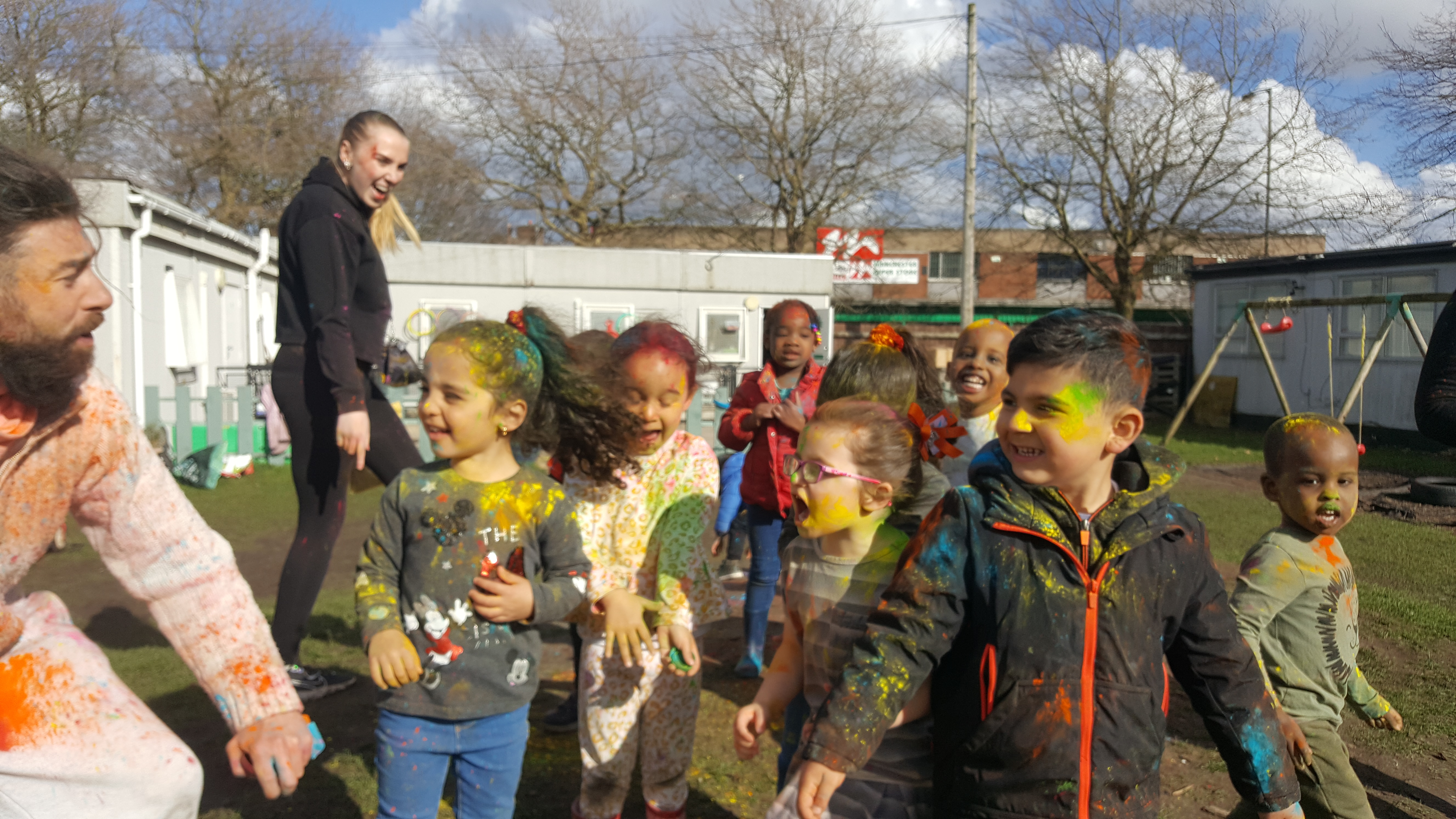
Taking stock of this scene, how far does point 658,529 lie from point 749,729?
36.5 inches

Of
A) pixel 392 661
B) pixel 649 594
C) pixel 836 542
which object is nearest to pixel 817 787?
pixel 836 542

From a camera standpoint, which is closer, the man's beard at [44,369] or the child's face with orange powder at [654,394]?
the man's beard at [44,369]

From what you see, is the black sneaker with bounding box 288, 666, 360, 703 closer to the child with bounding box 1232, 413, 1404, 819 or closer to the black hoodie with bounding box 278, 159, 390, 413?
the black hoodie with bounding box 278, 159, 390, 413

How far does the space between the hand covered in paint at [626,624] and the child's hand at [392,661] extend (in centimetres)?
51

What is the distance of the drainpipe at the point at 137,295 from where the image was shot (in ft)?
41.0

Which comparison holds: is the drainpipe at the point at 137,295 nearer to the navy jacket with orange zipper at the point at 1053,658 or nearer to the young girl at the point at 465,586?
the young girl at the point at 465,586

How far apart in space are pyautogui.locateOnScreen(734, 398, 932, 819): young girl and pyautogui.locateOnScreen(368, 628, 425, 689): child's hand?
0.76 metres

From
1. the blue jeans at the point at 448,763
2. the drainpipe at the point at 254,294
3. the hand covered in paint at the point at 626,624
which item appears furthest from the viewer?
the drainpipe at the point at 254,294

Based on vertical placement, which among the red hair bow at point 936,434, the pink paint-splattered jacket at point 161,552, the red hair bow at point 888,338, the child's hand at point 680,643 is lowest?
the child's hand at point 680,643

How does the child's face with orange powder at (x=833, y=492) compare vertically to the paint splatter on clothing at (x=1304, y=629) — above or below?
above

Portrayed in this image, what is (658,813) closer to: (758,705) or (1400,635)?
(758,705)

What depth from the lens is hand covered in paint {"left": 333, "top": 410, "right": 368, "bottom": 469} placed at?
10.7ft

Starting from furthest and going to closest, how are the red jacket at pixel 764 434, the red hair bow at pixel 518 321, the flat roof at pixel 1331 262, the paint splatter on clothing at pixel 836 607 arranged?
the flat roof at pixel 1331 262, the red jacket at pixel 764 434, the red hair bow at pixel 518 321, the paint splatter on clothing at pixel 836 607

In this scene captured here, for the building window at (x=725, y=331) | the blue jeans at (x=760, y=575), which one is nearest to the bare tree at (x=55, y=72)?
the blue jeans at (x=760, y=575)
